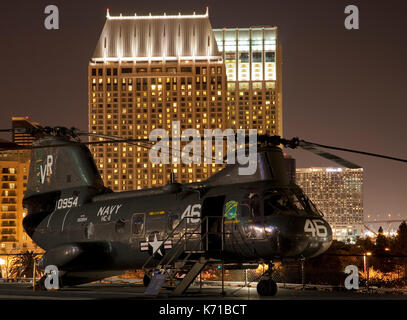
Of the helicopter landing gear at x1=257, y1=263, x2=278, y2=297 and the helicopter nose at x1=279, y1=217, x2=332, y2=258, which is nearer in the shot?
the helicopter nose at x1=279, y1=217, x2=332, y2=258

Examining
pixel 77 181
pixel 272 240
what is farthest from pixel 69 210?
pixel 272 240

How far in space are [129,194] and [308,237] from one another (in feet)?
28.0

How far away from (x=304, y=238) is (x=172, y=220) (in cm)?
537

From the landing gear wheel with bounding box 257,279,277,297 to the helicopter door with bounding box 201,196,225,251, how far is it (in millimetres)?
1999

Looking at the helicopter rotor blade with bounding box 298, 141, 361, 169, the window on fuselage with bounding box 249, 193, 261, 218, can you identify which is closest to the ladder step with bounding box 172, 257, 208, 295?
the window on fuselage with bounding box 249, 193, 261, 218

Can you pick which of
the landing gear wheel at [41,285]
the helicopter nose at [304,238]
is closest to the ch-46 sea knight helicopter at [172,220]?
the helicopter nose at [304,238]

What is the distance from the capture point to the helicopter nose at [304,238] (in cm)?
2231

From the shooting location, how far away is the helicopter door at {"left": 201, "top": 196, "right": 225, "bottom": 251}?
2394cm

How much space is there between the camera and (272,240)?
22.5m

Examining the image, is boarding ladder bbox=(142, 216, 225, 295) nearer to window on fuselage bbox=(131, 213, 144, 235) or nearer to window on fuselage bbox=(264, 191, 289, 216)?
window on fuselage bbox=(131, 213, 144, 235)

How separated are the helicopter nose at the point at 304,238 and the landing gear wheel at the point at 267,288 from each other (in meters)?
1.32

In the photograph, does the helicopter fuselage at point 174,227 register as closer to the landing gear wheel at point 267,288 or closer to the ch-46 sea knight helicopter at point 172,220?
the ch-46 sea knight helicopter at point 172,220
